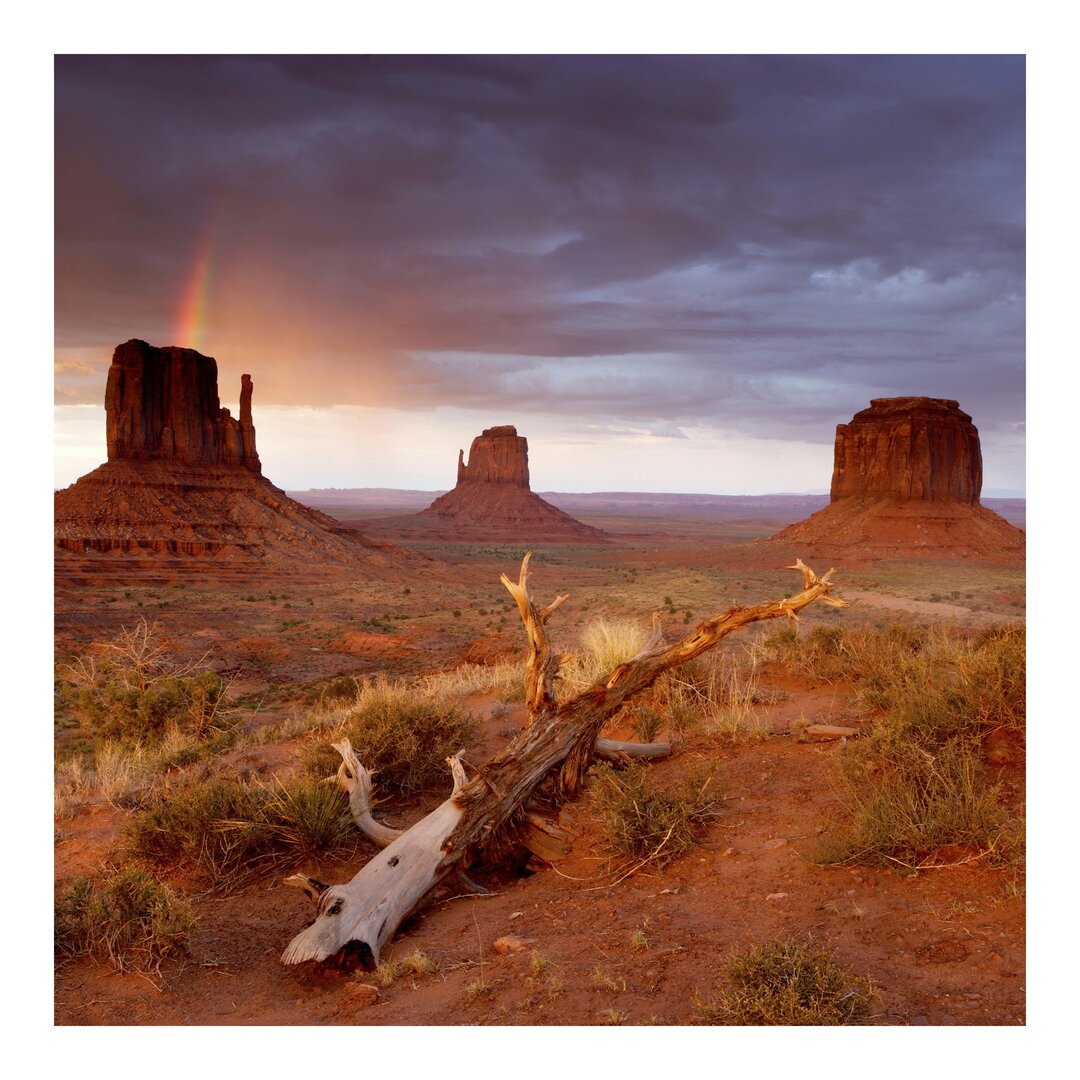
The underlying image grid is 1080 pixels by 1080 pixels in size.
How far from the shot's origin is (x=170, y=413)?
208 ft

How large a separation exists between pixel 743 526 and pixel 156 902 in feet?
514

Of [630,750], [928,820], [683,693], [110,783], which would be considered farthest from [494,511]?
[928,820]

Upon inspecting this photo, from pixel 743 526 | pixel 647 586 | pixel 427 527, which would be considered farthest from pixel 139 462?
pixel 743 526

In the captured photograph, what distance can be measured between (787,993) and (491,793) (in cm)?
314

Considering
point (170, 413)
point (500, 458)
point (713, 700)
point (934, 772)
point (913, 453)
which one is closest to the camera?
point (934, 772)

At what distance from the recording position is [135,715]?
13422mm

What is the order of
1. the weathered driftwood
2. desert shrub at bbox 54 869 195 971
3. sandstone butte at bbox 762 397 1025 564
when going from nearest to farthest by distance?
desert shrub at bbox 54 869 195 971 < the weathered driftwood < sandstone butte at bbox 762 397 1025 564

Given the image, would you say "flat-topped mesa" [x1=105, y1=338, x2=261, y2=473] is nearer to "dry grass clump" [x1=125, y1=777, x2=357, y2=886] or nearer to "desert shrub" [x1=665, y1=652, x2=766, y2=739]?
"desert shrub" [x1=665, y1=652, x2=766, y2=739]

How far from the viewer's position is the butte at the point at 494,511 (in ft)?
338

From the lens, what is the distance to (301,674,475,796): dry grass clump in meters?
8.34

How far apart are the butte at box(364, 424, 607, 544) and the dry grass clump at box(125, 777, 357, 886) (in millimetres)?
88582

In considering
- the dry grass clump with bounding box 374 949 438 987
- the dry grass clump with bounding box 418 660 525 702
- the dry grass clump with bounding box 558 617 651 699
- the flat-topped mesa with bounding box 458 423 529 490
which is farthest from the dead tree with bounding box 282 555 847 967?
Answer: the flat-topped mesa with bounding box 458 423 529 490

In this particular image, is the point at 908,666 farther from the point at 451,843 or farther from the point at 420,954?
the point at 420,954

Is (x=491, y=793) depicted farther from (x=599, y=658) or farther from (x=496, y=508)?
(x=496, y=508)
